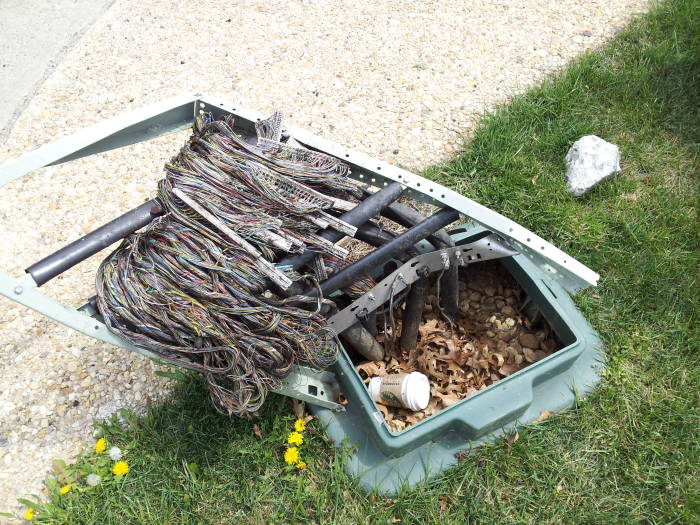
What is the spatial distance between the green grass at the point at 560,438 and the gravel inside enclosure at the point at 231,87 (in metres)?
0.44

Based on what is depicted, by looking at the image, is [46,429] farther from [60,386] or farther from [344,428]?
[344,428]

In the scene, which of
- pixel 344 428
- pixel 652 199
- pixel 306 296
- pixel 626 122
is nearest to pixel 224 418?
pixel 344 428

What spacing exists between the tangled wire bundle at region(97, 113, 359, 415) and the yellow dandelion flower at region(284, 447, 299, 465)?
557 mm

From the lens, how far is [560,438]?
8.29 ft

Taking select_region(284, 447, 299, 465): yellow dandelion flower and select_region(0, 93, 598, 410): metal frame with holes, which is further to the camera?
select_region(284, 447, 299, 465): yellow dandelion flower

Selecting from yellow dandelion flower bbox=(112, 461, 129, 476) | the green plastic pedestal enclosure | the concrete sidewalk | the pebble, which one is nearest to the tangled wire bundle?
the green plastic pedestal enclosure

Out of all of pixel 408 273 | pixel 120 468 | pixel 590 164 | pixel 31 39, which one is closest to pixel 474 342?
pixel 408 273

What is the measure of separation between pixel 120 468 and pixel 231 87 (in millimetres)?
2719

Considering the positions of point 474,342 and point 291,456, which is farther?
point 474,342

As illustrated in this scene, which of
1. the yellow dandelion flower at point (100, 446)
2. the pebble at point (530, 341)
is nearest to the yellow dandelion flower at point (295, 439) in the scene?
the yellow dandelion flower at point (100, 446)

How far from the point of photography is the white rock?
3309 mm

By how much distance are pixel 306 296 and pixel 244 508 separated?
111 centimetres

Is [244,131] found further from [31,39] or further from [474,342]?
[31,39]

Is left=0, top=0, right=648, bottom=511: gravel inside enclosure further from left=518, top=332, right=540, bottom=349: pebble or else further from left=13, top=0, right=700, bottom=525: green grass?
left=518, top=332, right=540, bottom=349: pebble
